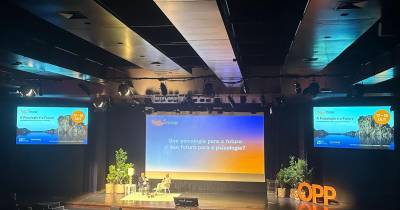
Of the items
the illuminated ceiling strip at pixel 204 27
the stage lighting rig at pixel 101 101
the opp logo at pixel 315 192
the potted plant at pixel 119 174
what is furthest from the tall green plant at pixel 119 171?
the illuminated ceiling strip at pixel 204 27

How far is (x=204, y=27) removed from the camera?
506 centimetres

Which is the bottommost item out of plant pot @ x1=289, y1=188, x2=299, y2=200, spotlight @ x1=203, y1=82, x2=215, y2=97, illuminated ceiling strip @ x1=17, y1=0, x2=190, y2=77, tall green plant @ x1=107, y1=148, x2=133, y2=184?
plant pot @ x1=289, y1=188, x2=299, y2=200

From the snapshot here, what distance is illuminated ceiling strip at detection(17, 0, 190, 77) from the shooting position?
4.46 metres

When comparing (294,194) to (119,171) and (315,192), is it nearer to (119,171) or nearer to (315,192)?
(315,192)

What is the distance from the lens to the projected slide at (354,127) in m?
10.3

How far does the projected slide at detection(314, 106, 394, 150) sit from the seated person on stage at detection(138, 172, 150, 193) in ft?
15.5

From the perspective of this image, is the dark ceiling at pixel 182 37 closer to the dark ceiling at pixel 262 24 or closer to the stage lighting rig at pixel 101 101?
the dark ceiling at pixel 262 24

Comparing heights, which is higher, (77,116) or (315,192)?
(77,116)

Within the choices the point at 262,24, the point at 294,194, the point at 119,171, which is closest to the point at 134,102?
the point at 119,171

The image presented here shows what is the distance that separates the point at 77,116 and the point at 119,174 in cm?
215

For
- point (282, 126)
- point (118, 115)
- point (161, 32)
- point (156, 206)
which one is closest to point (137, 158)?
point (118, 115)

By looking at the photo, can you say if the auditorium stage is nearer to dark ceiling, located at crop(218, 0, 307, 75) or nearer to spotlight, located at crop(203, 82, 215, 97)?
spotlight, located at crop(203, 82, 215, 97)

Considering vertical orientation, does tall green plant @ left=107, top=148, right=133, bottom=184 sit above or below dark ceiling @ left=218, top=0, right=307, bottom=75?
below

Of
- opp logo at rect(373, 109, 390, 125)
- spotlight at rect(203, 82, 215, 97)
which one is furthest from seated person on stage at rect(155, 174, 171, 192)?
opp logo at rect(373, 109, 390, 125)
